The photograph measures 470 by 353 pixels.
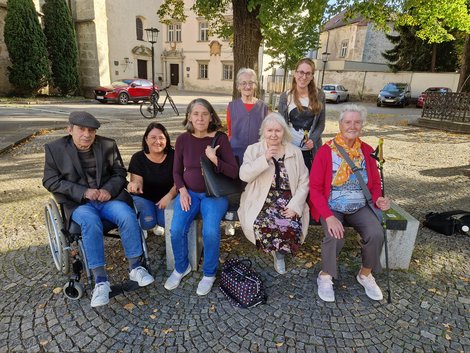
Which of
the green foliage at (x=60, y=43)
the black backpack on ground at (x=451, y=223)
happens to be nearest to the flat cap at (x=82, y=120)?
the black backpack on ground at (x=451, y=223)

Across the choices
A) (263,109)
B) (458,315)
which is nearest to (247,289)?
(458,315)

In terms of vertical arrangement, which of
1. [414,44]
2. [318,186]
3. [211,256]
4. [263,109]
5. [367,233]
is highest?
[414,44]

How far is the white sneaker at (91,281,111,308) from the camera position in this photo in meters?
2.55

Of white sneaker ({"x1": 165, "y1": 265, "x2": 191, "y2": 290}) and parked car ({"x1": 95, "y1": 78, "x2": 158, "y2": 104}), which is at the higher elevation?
parked car ({"x1": 95, "y1": 78, "x2": 158, "y2": 104})

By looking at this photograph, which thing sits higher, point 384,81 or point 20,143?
point 384,81

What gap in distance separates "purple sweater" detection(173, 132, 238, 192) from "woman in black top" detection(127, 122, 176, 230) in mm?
218

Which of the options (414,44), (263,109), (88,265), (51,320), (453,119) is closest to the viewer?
(51,320)

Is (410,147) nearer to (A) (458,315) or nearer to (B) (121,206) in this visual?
(A) (458,315)

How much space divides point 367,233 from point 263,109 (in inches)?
70.1

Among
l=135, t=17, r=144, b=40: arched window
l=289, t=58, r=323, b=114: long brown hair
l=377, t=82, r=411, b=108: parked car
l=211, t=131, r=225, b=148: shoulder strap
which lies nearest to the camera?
l=211, t=131, r=225, b=148: shoulder strap

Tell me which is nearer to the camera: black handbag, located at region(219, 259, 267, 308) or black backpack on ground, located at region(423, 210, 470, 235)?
black handbag, located at region(219, 259, 267, 308)

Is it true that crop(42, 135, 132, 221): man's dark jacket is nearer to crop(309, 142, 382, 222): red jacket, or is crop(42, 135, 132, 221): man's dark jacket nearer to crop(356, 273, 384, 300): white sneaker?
crop(309, 142, 382, 222): red jacket

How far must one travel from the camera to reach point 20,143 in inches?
311

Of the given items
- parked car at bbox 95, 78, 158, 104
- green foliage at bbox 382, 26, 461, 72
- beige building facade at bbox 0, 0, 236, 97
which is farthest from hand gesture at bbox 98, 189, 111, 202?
green foliage at bbox 382, 26, 461, 72
